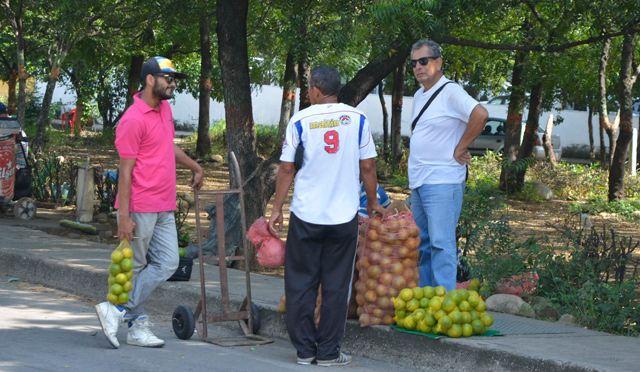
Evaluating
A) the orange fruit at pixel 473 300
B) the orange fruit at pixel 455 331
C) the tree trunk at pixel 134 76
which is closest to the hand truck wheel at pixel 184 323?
the orange fruit at pixel 455 331

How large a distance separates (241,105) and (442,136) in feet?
11.1

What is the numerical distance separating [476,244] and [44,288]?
4.24 m

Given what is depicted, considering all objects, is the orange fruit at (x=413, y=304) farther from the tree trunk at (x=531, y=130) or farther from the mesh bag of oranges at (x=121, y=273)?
the tree trunk at (x=531, y=130)

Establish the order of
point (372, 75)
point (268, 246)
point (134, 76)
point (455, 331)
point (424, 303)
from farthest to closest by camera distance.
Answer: point (134, 76)
point (372, 75)
point (268, 246)
point (424, 303)
point (455, 331)

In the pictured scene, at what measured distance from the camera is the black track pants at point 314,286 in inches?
180

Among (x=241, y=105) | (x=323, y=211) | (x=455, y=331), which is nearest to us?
(x=323, y=211)

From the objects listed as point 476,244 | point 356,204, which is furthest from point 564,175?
point 356,204

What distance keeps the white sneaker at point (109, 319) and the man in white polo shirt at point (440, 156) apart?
7.24 feet

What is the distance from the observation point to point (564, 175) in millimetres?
16359

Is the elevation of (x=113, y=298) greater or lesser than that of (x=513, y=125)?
lesser

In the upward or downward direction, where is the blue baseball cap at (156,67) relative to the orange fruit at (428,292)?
upward

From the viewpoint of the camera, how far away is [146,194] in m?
4.77

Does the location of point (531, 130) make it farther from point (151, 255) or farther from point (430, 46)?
point (151, 255)

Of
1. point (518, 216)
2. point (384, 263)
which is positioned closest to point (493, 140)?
point (518, 216)
